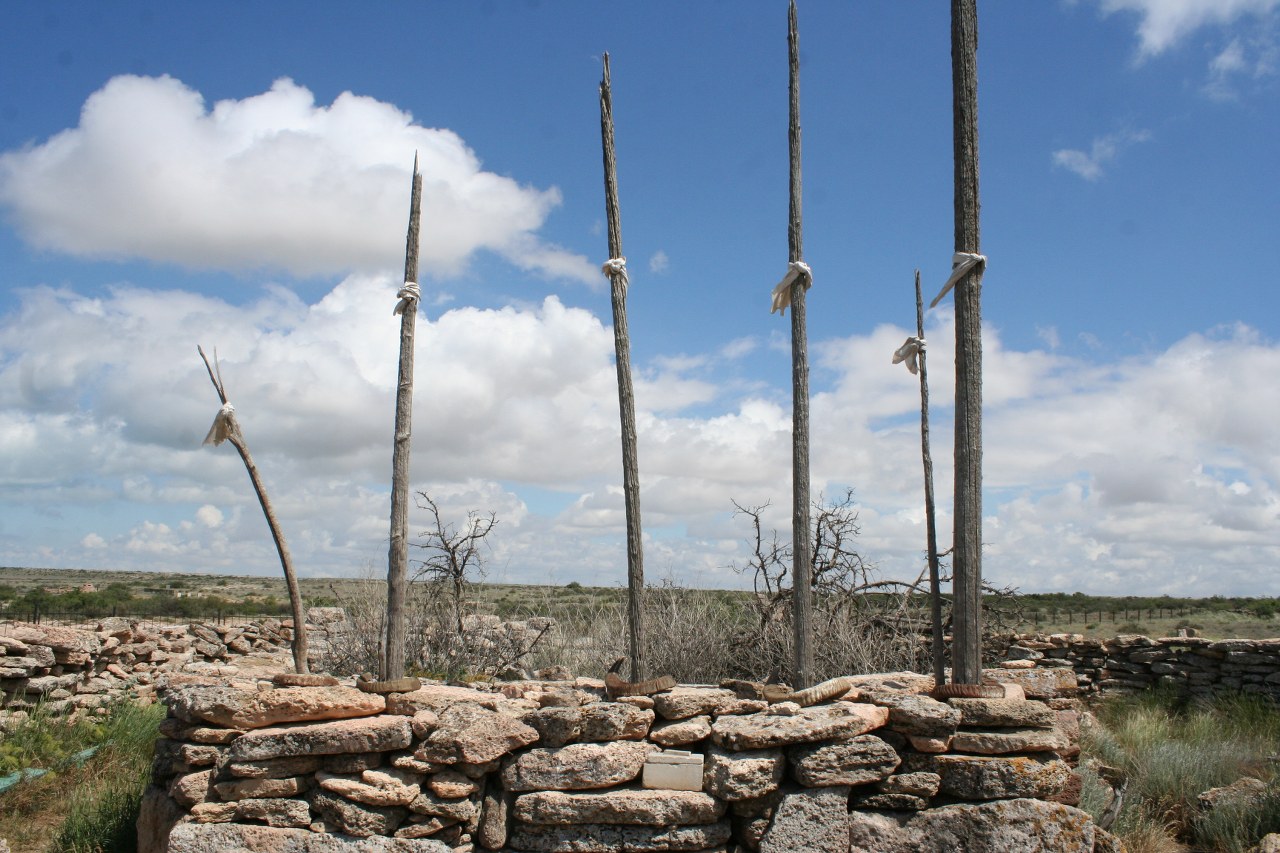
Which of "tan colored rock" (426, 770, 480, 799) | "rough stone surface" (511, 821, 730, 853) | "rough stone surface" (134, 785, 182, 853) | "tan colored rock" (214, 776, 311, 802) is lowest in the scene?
"rough stone surface" (134, 785, 182, 853)

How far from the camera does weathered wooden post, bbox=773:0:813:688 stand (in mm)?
6289

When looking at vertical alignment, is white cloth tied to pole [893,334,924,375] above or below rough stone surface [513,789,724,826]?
above

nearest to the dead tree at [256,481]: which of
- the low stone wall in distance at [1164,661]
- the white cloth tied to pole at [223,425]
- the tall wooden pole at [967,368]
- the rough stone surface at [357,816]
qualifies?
the white cloth tied to pole at [223,425]

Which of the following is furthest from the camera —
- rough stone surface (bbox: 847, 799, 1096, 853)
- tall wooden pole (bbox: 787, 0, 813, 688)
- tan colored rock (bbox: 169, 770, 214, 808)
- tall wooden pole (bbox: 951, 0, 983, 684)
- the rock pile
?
the rock pile

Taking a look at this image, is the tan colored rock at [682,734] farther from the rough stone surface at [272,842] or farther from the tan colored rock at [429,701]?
the rough stone surface at [272,842]

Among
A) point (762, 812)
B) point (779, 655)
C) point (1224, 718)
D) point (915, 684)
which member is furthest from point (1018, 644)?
point (762, 812)

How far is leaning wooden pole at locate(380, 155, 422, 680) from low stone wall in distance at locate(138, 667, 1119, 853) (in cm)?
54

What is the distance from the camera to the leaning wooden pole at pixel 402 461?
575 cm

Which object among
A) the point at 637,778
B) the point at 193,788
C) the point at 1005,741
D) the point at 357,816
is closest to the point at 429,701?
the point at 357,816

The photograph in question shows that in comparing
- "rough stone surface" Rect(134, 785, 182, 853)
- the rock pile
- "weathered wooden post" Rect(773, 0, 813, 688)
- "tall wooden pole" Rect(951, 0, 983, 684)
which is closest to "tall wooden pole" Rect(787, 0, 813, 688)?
"weathered wooden post" Rect(773, 0, 813, 688)

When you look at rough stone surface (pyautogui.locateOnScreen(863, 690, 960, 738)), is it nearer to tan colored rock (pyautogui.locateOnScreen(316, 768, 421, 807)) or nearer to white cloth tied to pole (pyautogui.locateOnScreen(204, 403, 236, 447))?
tan colored rock (pyautogui.locateOnScreen(316, 768, 421, 807))

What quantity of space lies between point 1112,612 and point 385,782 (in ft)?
109

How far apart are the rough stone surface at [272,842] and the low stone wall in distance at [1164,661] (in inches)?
352

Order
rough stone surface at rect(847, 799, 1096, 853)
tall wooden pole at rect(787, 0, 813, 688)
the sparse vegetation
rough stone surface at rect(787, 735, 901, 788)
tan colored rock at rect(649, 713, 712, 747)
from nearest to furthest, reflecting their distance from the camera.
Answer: rough stone surface at rect(847, 799, 1096, 853) < rough stone surface at rect(787, 735, 901, 788) < tan colored rock at rect(649, 713, 712, 747) < tall wooden pole at rect(787, 0, 813, 688) < the sparse vegetation
